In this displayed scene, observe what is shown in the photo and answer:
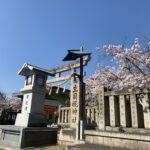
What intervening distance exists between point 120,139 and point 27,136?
443cm

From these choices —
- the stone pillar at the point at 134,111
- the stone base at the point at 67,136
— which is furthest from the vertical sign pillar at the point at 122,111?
the stone base at the point at 67,136

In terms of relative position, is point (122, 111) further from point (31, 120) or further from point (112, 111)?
point (31, 120)

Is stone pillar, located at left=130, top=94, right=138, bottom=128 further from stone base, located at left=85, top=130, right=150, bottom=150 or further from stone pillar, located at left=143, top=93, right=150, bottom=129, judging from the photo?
stone base, located at left=85, top=130, right=150, bottom=150

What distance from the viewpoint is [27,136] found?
283 inches

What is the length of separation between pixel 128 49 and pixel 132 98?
4787mm

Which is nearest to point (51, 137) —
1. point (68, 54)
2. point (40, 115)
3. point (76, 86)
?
point (40, 115)

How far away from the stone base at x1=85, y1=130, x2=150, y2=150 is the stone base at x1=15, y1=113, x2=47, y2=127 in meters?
3.60

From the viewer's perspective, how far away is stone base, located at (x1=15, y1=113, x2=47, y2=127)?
7800 mm

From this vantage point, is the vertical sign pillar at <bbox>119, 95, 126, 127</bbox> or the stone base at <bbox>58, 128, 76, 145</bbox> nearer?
the vertical sign pillar at <bbox>119, 95, 126, 127</bbox>

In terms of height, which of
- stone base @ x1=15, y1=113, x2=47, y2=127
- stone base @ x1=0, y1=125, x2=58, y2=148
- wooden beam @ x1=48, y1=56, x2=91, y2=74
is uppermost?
wooden beam @ x1=48, y1=56, x2=91, y2=74

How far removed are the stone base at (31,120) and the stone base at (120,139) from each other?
142 inches

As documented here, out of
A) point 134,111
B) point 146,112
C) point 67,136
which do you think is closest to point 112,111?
point 134,111

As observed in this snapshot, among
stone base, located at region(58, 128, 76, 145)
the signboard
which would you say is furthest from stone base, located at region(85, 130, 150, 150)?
the signboard

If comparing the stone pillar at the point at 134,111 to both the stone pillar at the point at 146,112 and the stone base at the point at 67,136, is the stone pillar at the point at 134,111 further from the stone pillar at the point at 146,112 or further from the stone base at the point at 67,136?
the stone base at the point at 67,136
